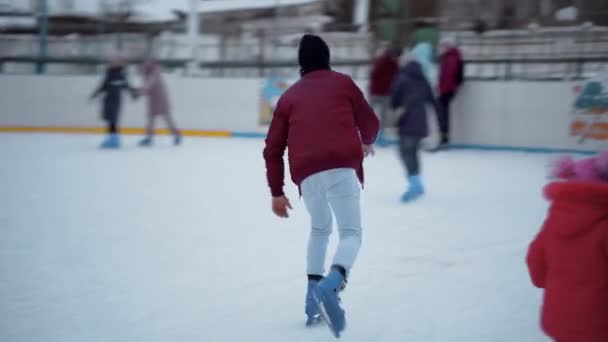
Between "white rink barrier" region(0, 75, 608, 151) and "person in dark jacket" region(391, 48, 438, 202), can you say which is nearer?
"person in dark jacket" region(391, 48, 438, 202)

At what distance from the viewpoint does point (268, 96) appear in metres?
11.9

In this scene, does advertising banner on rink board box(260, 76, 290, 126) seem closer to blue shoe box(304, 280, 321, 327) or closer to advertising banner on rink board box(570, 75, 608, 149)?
advertising banner on rink board box(570, 75, 608, 149)

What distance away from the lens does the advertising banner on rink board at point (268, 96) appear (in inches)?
466

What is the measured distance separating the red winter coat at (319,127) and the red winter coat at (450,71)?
728cm

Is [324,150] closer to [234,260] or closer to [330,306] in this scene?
[330,306]

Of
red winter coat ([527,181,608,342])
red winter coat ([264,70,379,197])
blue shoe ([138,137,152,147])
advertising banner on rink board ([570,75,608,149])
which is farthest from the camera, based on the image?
blue shoe ([138,137,152,147])

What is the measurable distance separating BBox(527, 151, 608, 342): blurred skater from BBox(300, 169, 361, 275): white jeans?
0.90m

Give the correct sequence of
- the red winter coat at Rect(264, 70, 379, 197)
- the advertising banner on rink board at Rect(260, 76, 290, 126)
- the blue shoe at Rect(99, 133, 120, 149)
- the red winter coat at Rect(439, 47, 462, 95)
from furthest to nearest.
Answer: the advertising banner on rink board at Rect(260, 76, 290, 126) → the blue shoe at Rect(99, 133, 120, 149) → the red winter coat at Rect(439, 47, 462, 95) → the red winter coat at Rect(264, 70, 379, 197)

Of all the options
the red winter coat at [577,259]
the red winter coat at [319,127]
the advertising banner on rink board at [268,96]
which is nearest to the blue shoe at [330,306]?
the red winter coat at [319,127]

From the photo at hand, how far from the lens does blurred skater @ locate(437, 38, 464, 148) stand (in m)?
9.70

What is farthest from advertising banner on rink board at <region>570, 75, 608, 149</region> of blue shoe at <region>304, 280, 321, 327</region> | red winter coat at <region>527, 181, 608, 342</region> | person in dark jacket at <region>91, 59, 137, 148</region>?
red winter coat at <region>527, 181, 608, 342</region>

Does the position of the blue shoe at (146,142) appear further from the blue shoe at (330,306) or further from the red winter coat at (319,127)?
the blue shoe at (330,306)

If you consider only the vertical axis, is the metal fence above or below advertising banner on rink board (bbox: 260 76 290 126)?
above

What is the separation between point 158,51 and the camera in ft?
43.8
